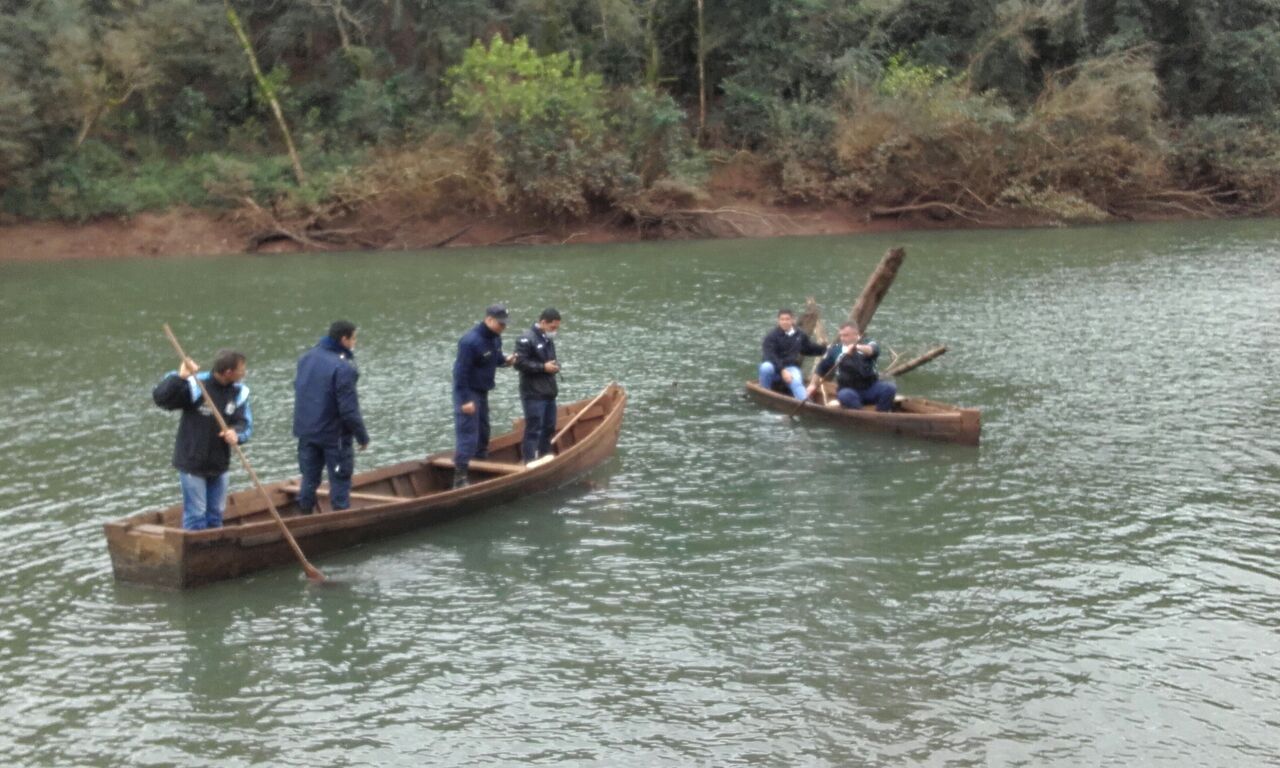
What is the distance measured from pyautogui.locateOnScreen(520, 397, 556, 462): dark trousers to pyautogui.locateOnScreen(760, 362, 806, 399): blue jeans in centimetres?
449

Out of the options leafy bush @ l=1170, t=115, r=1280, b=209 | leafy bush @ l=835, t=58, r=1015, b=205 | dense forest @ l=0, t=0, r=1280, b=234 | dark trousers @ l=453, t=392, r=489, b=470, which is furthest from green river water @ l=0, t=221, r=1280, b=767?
leafy bush @ l=1170, t=115, r=1280, b=209

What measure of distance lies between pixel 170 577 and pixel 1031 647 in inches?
279

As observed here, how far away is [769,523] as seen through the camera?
525 inches

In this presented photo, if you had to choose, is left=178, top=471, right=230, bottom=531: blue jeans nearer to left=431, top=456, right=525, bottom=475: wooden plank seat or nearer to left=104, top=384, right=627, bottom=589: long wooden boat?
left=104, top=384, right=627, bottom=589: long wooden boat

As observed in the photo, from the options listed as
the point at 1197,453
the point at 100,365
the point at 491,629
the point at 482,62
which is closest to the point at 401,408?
the point at 100,365

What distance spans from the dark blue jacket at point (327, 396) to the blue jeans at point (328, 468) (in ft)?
0.41

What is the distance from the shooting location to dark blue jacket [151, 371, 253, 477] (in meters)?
11.0

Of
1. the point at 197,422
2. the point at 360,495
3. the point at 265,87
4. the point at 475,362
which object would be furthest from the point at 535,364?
the point at 265,87

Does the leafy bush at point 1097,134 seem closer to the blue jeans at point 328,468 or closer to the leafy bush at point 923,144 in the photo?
the leafy bush at point 923,144

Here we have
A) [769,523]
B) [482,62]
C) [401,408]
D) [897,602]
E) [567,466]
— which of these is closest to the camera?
[897,602]

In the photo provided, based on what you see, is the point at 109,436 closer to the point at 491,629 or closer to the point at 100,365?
the point at 100,365

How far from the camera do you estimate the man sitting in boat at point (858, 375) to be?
56.4 feet

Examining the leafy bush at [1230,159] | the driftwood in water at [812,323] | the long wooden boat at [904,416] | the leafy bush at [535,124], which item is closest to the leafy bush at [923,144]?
the leafy bush at [1230,159]

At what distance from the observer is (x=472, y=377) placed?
1389 cm
